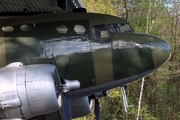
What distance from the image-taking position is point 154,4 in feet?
68.7

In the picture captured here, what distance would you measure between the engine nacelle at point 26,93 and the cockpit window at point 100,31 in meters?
2.18

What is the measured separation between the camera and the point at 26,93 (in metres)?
4.73

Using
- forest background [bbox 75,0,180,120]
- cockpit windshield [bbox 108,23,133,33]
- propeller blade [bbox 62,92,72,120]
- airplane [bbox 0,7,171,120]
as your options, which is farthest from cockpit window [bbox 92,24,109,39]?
forest background [bbox 75,0,180,120]

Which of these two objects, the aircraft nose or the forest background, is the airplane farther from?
the forest background

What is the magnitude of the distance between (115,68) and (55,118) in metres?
1.46

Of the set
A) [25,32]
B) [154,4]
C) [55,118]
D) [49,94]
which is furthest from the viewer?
[154,4]

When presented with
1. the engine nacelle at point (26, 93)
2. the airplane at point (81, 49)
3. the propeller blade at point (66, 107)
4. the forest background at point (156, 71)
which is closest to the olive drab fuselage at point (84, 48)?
the airplane at point (81, 49)

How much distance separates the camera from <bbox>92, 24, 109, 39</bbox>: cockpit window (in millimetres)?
6941

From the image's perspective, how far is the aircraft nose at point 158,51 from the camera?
23.5 ft

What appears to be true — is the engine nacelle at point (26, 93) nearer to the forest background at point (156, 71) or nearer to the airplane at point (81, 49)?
the airplane at point (81, 49)

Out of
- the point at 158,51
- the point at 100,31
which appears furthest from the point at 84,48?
the point at 158,51

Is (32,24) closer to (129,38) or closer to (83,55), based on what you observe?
(83,55)

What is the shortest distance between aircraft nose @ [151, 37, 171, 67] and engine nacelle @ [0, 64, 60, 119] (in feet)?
9.17

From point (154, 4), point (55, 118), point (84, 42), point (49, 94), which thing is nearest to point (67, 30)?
point (84, 42)
